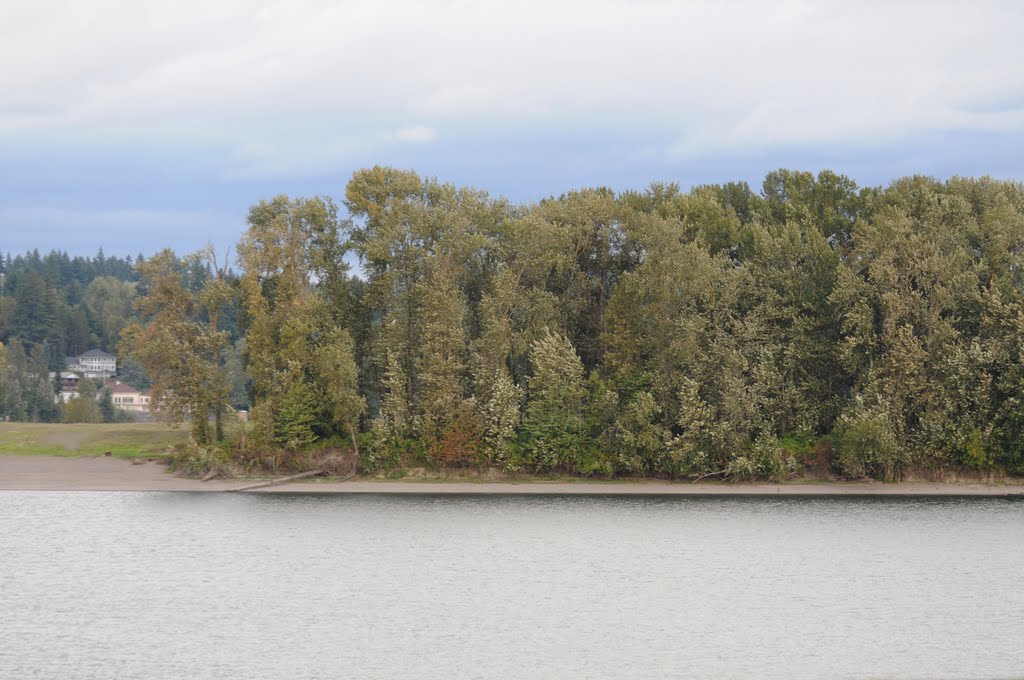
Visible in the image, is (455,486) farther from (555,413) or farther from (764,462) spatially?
(764,462)

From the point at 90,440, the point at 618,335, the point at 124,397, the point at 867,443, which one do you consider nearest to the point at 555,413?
the point at 618,335

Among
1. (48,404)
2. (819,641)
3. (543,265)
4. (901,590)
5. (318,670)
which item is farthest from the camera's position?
(48,404)

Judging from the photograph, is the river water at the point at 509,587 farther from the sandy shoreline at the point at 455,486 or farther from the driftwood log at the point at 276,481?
the driftwood log at the point at 276,481

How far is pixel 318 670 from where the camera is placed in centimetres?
3491

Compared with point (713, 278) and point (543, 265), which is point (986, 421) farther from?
point (543, 265)

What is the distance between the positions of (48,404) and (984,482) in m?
122

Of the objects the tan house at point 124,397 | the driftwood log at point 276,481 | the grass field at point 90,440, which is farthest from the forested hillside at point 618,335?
the tan house at point 124,397

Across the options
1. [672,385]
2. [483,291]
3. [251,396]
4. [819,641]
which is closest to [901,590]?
[819,641]

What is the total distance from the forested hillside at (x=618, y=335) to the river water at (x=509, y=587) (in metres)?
6.30

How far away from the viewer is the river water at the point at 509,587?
35938 millimetres

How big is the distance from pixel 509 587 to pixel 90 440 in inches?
1924

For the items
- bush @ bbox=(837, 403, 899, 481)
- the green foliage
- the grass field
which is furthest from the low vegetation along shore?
the green foliage

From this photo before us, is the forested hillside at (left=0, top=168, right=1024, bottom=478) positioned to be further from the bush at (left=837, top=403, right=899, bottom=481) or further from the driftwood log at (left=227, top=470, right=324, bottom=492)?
the driftwood log at (left=227, top=470, right=324, bottom=492)

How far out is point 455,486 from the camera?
2958 inches
